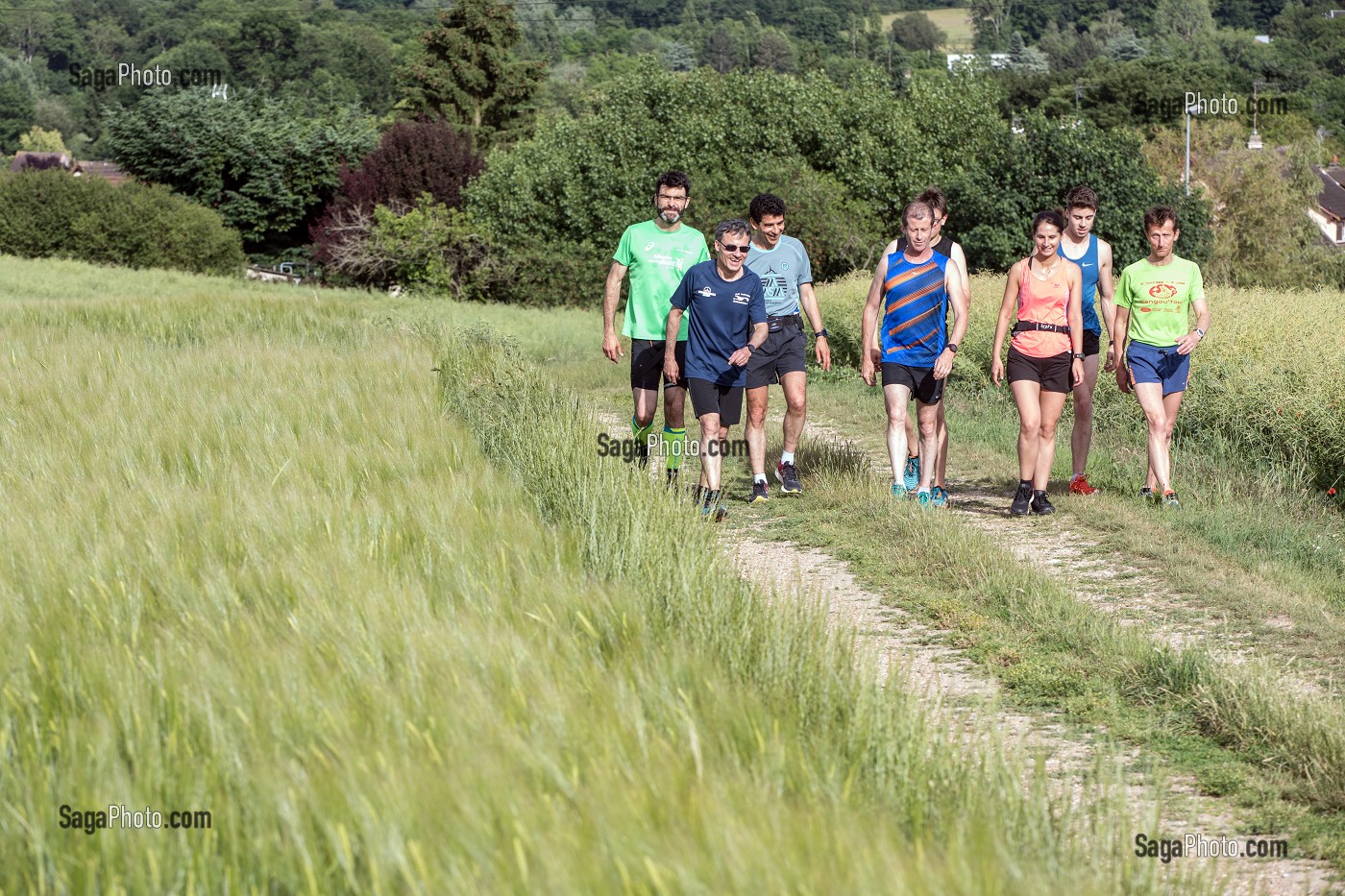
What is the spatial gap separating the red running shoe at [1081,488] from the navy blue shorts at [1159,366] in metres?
0.92

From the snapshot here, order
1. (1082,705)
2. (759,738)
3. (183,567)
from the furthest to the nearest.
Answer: (1082,705)
(183,567)
(759,738)

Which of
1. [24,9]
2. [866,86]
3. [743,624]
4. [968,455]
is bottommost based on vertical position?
[968,455]

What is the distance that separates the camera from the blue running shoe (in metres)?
10.4

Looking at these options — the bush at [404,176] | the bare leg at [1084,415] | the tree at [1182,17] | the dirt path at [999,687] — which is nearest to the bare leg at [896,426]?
the dirt path at [999,687]

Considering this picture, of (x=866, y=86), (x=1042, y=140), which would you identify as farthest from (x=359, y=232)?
(x=1042, y=140)

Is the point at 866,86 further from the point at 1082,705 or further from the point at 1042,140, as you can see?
the point at 1082,705

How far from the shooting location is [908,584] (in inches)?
301

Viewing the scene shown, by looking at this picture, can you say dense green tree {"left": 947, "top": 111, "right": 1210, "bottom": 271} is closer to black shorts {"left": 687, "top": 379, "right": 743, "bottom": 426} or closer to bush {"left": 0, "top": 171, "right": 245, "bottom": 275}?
bush {"left": 0, "top": 171, "right": 245, "bottom": 275}

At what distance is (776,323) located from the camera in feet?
33.9

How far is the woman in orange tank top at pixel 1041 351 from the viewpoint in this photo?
976 cm

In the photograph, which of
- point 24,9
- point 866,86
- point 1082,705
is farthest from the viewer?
point 24,9

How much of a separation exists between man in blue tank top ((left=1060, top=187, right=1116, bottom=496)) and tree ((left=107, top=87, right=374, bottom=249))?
46307mm

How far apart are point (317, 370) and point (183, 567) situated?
6.22m

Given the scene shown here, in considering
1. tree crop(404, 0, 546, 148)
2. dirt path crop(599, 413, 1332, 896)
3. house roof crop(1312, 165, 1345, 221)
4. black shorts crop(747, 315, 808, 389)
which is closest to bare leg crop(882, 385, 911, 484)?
dirt path crop(599, 413, 1332, 896)
